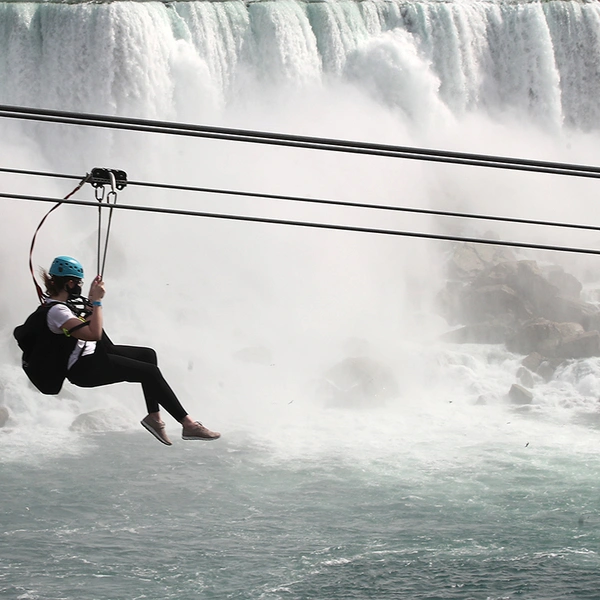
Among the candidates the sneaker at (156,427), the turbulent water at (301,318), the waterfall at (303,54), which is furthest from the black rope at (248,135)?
the waterfall at (303,54)

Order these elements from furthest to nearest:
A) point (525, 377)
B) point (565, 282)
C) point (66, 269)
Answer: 1. point (565, 282)
2. point (525, 377)
3. point (66, 269)

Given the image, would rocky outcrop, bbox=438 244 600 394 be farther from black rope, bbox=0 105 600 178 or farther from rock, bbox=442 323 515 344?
black rope, bbox=0 105 600 178

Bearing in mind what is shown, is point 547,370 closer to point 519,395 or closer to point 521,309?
point 519,395

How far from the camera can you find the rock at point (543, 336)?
2972cm

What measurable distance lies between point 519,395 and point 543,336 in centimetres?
315

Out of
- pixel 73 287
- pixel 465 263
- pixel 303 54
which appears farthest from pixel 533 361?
pixel 73 287

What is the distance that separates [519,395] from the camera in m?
27.5

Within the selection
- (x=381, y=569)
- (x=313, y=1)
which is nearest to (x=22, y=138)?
(x=313, y=1)

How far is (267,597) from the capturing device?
15.6 meters

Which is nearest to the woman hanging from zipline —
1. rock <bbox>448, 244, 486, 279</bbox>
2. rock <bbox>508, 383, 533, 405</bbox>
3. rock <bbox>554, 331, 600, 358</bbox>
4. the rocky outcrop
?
rock <bbox>508, 383, 533, 405</bbox>

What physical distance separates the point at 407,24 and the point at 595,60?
8368mm

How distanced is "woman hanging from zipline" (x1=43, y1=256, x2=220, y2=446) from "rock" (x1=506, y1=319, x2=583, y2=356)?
25.1 metres

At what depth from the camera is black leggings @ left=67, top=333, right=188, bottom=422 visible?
5539 millimetres

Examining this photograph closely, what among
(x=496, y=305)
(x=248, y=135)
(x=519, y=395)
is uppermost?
(x=496, y=305)
